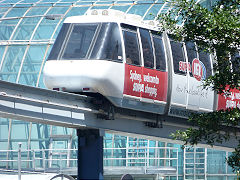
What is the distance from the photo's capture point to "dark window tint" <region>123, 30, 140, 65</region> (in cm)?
2364

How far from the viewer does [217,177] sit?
43844 mm

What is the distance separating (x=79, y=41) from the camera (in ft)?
77.6

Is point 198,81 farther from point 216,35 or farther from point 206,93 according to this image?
point 216,35

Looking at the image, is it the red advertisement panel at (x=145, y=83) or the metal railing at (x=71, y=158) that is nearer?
the red advertisement panel at (x=145, y=83)

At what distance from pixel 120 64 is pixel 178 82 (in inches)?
118

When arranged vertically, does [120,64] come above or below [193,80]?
above

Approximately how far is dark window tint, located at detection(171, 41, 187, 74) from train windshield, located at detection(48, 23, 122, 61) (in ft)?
9.10

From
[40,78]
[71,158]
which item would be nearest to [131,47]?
[71,158]

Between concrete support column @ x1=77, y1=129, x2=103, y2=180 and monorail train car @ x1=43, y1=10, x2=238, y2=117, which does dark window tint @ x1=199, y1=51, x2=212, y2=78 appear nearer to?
monorail train car @ x1=43, y1=10, x2=238, y2=117

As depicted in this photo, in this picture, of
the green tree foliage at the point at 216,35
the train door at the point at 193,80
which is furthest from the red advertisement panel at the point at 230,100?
the green tree foliage at the point at 216,35

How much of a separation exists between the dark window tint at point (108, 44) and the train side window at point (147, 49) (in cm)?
112

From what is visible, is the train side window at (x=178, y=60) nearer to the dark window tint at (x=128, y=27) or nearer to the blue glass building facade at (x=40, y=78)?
the dark window tint at (x=128, y=27)

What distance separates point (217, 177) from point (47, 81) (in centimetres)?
2211

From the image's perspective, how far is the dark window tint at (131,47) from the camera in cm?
2364
